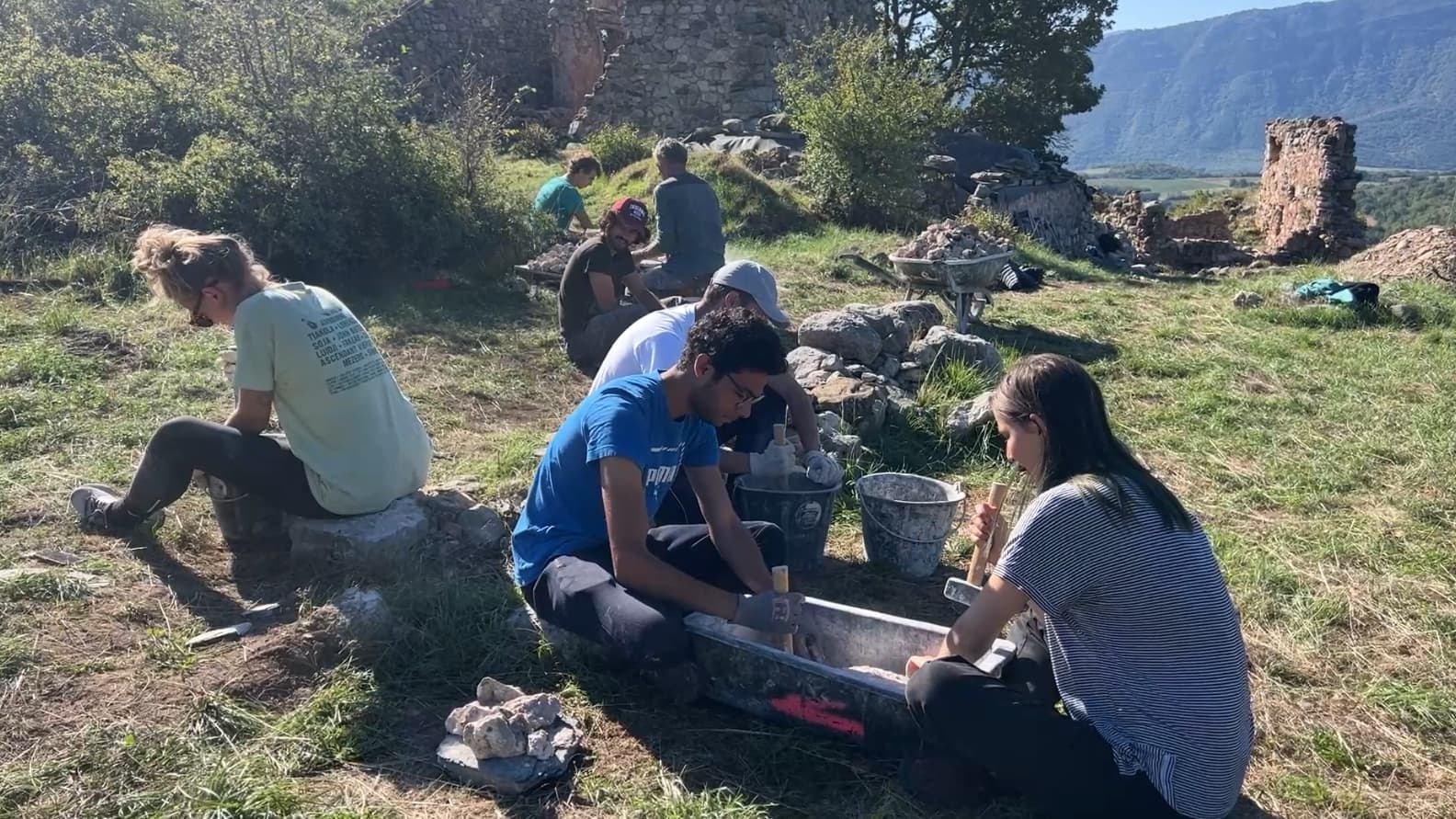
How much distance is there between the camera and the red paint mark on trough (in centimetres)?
275

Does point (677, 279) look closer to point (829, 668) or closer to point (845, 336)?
point (845, 336)

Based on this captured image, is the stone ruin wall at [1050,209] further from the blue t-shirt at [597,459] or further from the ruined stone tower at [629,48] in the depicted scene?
the blue t-shirt at [597,459]

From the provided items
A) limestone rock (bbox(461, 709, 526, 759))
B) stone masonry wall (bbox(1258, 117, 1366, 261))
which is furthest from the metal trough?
stone masonry wall (bbox(1258, 117, 1366, 261))

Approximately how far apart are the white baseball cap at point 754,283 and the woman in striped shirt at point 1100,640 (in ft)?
5.90

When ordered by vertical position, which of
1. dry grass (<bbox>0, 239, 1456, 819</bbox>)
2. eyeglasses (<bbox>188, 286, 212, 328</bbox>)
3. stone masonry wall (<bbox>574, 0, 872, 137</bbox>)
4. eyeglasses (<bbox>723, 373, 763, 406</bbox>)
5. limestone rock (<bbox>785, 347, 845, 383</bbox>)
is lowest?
dry grass (<bbox>0, 239, 1456, 819</bbox>)

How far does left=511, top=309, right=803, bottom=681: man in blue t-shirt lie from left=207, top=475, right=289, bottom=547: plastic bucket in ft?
4.16

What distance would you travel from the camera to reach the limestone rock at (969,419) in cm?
523

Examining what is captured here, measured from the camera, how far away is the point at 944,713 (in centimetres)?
245

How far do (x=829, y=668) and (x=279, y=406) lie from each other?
83.0 inches

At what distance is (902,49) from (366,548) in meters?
21.6

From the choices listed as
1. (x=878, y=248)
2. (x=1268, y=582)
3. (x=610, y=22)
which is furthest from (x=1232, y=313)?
(x=610, y=22)

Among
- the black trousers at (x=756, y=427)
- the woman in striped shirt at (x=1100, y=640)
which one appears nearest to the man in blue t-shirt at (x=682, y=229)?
the black trousers at (x=756, y=427)

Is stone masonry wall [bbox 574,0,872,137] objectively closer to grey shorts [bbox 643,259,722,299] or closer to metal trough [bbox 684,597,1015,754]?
grey shorts [bbox 643,259,722,299]

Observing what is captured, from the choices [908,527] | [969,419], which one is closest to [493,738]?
[908,527]
